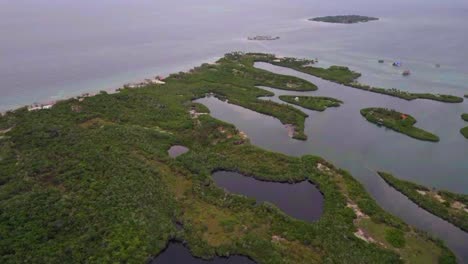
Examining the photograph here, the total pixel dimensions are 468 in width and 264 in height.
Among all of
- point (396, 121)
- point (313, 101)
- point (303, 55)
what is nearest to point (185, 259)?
point (396, 121)

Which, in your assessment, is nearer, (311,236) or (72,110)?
(311,236)

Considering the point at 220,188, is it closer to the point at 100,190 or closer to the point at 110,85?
the point at 100,190

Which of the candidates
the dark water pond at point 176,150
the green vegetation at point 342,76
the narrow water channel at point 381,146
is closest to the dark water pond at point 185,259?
the dark water pond at point 176,150

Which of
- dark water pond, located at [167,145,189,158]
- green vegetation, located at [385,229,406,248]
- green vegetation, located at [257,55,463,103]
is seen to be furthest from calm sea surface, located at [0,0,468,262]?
dark water pond, located at [167,145,189,158]

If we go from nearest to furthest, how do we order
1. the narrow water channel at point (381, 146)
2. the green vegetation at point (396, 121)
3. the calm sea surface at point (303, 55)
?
the narrow water channel at point (381, 146), the calm sea surface at point (303, 55), the green vegetation at point (396, 121)

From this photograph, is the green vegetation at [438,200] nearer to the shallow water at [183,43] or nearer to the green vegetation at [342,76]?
the green vegetation at [342,76]

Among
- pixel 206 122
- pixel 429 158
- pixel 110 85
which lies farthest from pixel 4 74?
pixel 429 158

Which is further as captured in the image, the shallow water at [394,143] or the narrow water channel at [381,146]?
the shallow water at [394,143]
